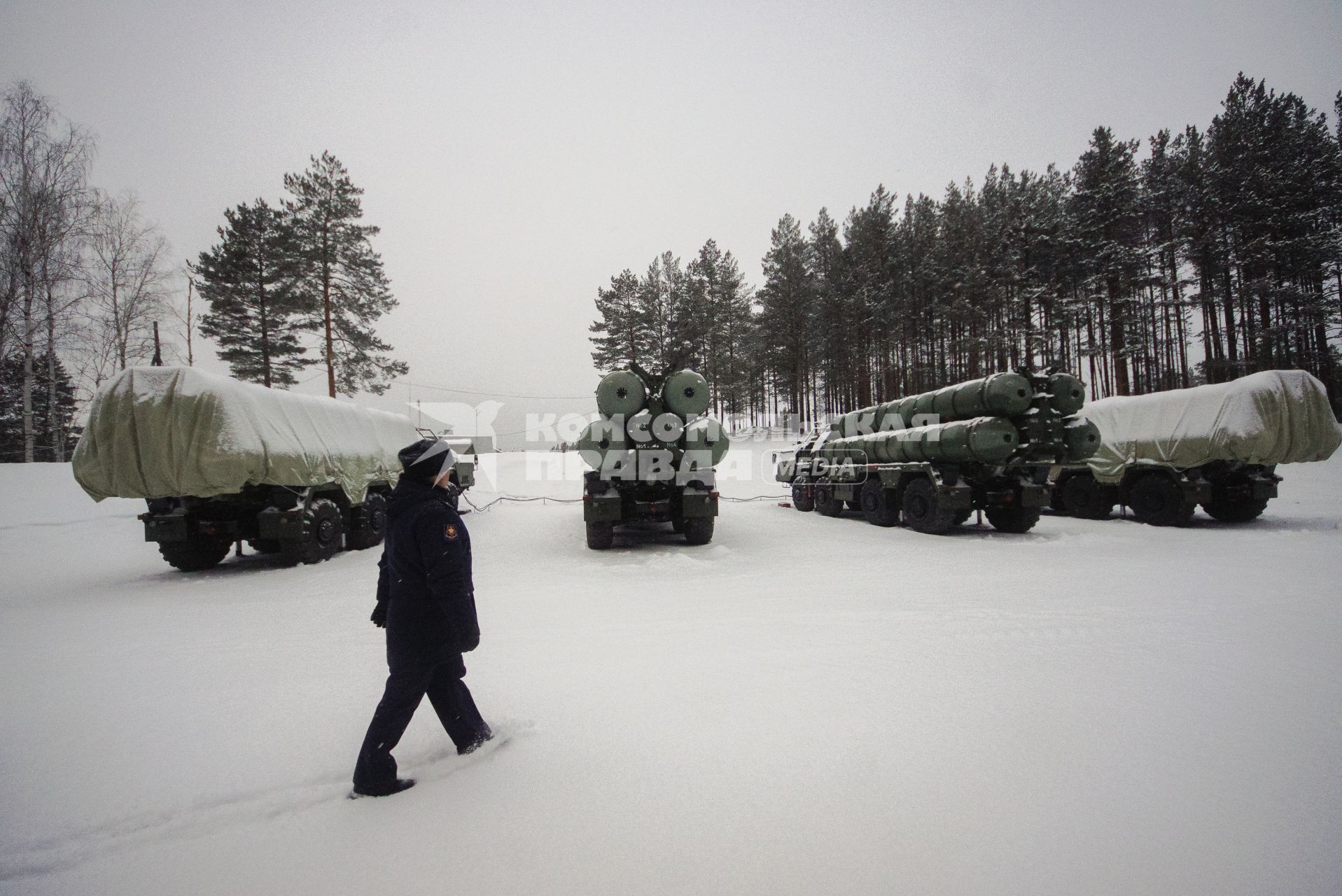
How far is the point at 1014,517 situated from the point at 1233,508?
14.1 ft

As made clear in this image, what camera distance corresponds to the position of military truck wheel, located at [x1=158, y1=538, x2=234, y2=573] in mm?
7656

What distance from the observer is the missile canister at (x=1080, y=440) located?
967 cm

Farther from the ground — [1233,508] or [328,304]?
[328,304]

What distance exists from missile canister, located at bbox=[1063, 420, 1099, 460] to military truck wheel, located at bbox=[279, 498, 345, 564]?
13.1m

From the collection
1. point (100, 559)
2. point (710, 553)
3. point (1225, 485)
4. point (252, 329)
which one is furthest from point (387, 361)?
point (1225, 485)

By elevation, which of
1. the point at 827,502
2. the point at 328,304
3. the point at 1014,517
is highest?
the point at 328,304

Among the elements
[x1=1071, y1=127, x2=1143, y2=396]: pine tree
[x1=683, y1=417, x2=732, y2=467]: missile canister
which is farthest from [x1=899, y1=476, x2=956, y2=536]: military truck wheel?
[x1=1071, y1=127, x2=1143, y2=396]: pine tree

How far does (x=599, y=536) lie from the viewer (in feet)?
29.8

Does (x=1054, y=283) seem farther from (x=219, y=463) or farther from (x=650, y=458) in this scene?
(x=219, y=463)

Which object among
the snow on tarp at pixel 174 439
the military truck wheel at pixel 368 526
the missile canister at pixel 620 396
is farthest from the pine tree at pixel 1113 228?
the snow on tarp at pixel 174 439

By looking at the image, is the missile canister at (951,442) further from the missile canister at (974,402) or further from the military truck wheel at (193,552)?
the military truck wheel at (193,552)

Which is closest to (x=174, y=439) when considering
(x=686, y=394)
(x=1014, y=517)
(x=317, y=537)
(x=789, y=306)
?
(x=317, y=537)

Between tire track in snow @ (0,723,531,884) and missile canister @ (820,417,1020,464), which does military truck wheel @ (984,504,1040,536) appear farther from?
tire track in snow @ (0,723,531,884)

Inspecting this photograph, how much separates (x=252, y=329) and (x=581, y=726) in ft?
84.0
